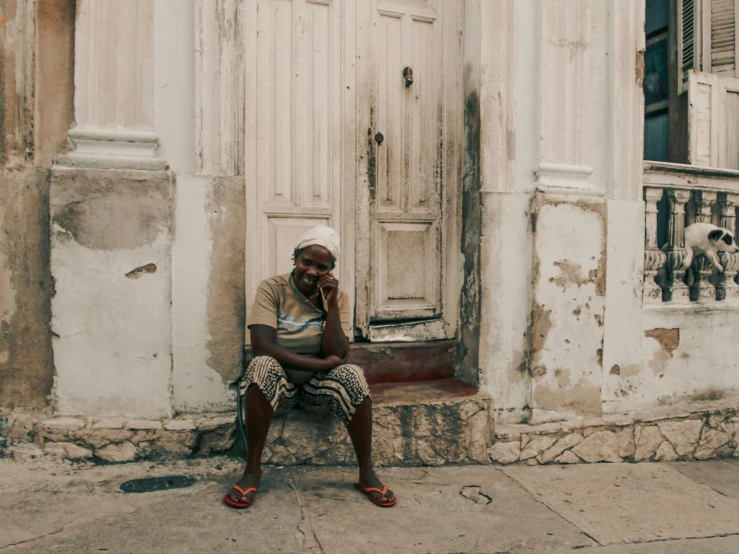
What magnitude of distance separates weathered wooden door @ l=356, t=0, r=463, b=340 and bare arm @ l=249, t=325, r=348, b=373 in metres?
0.93

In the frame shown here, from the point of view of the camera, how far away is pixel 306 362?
2.81 metres

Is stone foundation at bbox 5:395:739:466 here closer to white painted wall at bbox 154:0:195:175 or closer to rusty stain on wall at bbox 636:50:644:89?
white painted wall at bbox 154:0:195:175

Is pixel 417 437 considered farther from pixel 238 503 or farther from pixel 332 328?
pixel 238 503

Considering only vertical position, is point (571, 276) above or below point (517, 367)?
above

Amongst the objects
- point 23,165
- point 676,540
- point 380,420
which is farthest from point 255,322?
point 676,540

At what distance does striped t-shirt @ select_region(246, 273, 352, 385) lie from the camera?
9.53 ft

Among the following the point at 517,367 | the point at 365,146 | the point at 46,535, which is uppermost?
the point at 365,146

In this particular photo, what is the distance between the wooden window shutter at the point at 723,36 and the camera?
16.5 feet

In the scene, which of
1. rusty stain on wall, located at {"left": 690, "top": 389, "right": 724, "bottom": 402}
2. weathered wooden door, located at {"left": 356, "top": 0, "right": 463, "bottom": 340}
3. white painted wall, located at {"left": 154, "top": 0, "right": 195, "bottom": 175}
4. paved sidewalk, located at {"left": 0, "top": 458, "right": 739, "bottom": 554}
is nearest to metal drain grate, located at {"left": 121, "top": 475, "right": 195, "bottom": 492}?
paved sidewalk, located at {"left": 0, "top": 458, "right": 739, "bottom": 554}

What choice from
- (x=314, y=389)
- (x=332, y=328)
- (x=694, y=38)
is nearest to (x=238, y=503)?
(x=314, y=389)

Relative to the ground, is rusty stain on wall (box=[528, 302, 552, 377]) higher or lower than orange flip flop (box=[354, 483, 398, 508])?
higher

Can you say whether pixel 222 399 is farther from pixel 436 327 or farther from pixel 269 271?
pixel 436 327

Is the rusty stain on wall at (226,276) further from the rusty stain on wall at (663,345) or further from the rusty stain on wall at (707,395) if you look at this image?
the rusty stain on wall at (707,395)

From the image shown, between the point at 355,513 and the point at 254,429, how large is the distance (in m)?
0.58
